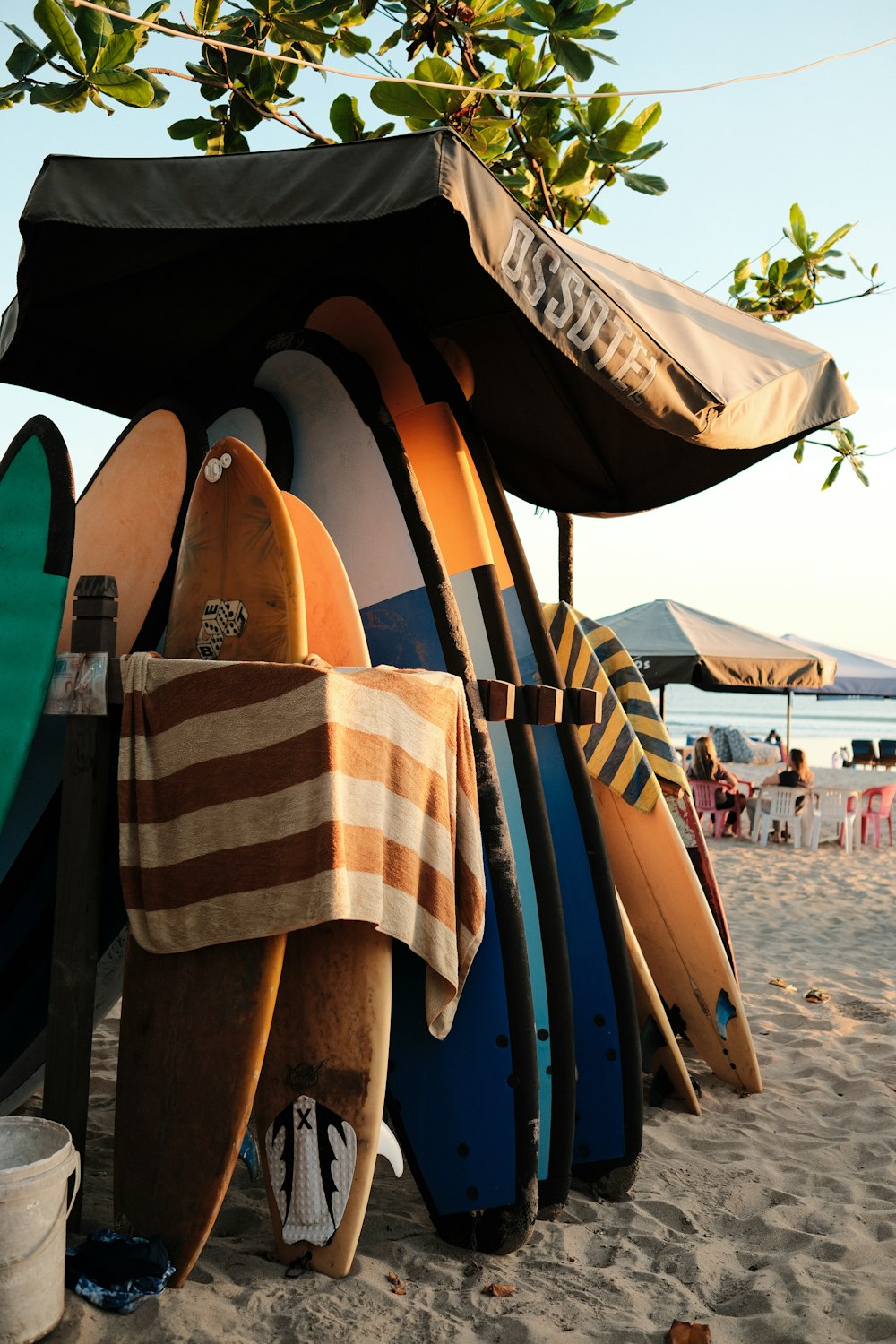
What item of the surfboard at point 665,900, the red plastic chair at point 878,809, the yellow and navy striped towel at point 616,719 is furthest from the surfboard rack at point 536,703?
the red plastic chair at point 878,809

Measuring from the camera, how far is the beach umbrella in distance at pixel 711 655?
35.8ft

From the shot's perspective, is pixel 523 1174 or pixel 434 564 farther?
pixel 434 564

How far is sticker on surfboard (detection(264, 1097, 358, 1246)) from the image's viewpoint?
231cm

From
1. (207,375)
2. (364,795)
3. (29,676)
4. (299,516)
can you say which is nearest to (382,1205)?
(364,795)

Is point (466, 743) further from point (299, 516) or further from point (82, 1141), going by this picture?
point (82, 1141)

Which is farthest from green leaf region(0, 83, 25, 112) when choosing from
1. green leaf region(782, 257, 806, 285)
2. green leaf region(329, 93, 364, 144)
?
green leaf region(782, 257, 806, 285)

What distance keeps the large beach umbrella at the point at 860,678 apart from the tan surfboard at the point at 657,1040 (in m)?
13.6

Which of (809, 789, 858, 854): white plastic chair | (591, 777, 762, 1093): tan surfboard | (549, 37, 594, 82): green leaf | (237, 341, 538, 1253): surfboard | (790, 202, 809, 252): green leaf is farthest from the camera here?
(809, 789, 858, 854): white plastic chair

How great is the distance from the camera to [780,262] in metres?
5.88

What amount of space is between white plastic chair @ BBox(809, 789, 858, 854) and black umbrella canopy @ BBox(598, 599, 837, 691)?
1221 millimetres

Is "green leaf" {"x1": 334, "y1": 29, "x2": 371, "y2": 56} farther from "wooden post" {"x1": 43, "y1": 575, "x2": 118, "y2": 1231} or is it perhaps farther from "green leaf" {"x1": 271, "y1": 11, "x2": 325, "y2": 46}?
"wooden post" {"x1": 43, "y1": 575, "x2": 118, "y2": 1231}

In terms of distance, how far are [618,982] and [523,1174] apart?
2.16 ft

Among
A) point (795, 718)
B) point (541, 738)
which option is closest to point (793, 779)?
point (541, 738)

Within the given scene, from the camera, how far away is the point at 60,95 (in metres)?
3.49
